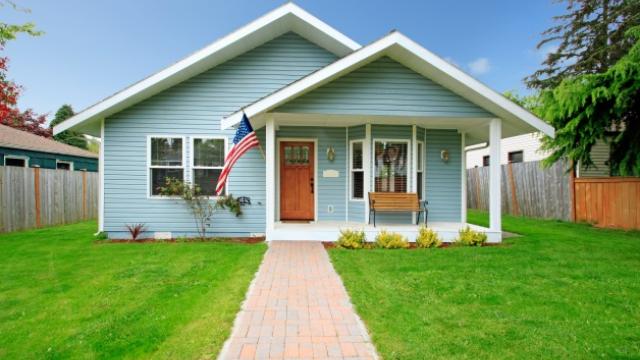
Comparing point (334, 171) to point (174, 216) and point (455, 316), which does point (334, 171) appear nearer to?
point (174, 216)

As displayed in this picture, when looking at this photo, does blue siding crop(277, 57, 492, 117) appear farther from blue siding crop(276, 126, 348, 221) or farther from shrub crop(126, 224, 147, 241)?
shrub crop(126, 224, 147, 241)

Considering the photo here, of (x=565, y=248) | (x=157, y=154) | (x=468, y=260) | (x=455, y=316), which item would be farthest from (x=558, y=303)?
(x=157, y=154)

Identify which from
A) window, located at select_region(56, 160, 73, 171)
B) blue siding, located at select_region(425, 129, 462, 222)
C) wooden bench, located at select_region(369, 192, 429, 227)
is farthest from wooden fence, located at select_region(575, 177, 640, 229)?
window, located at select_region(56, 160, 73, 171)

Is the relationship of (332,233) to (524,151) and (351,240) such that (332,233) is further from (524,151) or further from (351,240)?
(524,151)

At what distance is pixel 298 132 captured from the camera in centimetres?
921

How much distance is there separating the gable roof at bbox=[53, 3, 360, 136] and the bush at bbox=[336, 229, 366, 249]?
4673mm

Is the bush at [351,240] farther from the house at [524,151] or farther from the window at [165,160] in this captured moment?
the house at [524,151]


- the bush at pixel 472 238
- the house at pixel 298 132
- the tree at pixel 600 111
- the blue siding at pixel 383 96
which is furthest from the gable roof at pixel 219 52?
the tree at pixel 600 111

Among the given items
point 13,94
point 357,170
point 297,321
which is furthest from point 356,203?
point 13,94

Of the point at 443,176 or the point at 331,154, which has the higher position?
the point at 331,154

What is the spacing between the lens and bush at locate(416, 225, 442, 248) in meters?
7.53

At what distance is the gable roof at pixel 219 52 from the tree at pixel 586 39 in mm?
15137

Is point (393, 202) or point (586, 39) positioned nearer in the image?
point (393, 202)

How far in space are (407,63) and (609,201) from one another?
8.60 metres
